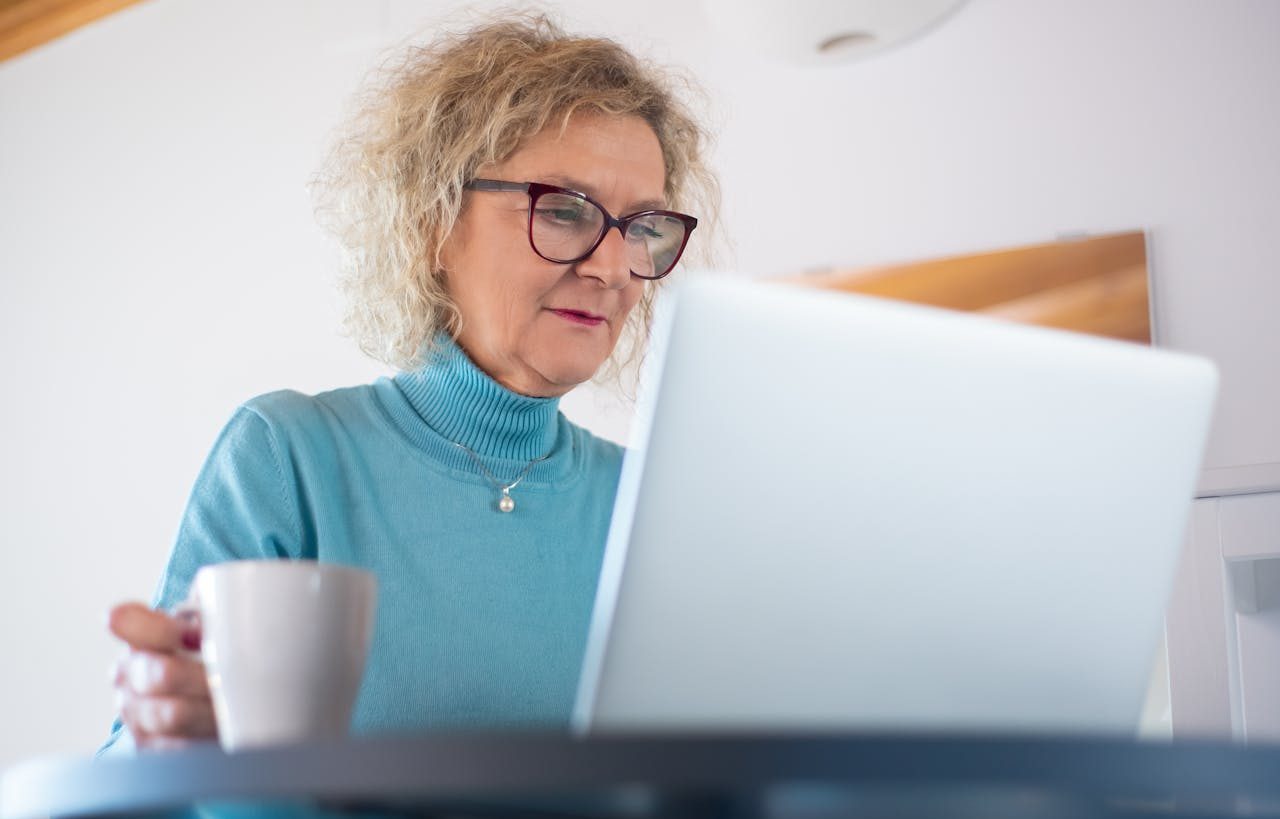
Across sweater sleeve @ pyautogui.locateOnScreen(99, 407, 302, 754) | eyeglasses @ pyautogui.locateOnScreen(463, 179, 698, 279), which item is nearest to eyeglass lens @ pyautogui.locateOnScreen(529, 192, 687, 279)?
eyeglasses @ pyautogui.locateOnScreen(463, 179, 698, 279)

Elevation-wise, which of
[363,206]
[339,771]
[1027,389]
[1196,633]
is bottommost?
[1196,633]

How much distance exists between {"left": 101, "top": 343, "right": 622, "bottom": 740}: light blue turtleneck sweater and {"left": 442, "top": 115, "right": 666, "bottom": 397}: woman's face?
1.8 inches

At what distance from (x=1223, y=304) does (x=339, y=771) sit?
7.78ft

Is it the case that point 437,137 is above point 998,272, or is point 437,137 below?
above

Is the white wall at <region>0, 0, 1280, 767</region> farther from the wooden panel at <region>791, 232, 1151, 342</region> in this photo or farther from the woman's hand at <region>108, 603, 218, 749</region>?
the woman's hand at <region>108, 603, 218, 749</region>

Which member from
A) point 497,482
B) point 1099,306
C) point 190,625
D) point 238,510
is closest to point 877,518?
point 190,625

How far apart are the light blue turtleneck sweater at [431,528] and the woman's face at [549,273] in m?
0.05

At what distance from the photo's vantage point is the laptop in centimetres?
67

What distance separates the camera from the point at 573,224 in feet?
5.21

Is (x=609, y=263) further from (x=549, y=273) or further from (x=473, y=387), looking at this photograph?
(x=473, y=387)

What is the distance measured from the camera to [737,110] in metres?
3.08

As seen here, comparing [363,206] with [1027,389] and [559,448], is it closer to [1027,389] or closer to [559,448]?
[559,448]

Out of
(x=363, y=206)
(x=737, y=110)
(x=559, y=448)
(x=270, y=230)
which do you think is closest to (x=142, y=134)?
(x=270, y=230)

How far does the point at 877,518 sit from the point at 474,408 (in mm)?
929
